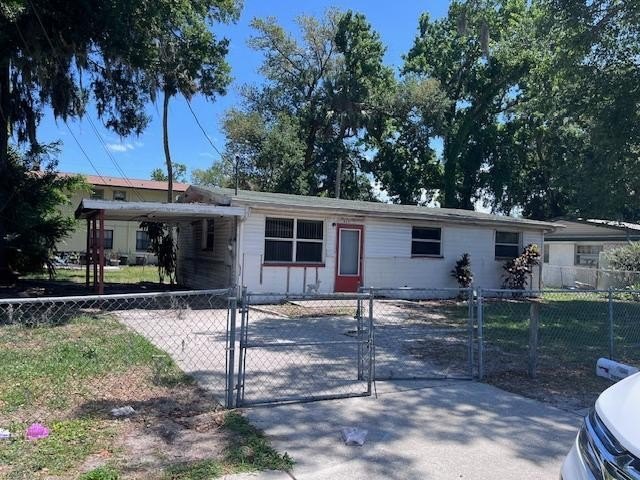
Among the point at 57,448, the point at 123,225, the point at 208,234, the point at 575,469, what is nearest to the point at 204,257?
the point at 208,234

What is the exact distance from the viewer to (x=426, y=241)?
57.5 feet

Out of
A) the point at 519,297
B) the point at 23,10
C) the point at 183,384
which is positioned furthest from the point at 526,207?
the point at 183,384

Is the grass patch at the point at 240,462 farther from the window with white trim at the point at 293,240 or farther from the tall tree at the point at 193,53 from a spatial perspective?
the tall tree at the point at 193,53

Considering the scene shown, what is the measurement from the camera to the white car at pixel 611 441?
208cm

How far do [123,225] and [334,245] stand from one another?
1062 inches

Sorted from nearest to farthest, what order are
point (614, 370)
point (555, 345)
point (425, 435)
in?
point (614, 370), point (425, 435), point (555, 345)

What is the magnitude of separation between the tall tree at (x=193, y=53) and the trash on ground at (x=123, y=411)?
14.1m

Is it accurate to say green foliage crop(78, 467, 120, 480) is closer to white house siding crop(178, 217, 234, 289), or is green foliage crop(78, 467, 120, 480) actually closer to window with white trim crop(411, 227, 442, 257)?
white house siding crop(178, 217, 234, 289)

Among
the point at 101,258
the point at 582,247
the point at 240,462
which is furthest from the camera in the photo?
the point at 582,247

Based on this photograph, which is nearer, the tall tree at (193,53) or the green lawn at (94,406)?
the green lawn at (94,406)

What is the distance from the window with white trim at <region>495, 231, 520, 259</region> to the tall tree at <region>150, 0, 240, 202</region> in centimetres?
1230

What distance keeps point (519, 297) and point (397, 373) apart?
42.6 ft

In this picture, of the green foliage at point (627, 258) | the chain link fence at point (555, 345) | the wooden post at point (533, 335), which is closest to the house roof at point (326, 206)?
the chain link fence at point (555, 345)

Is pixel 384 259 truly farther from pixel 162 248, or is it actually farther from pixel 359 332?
pixel 359 332
